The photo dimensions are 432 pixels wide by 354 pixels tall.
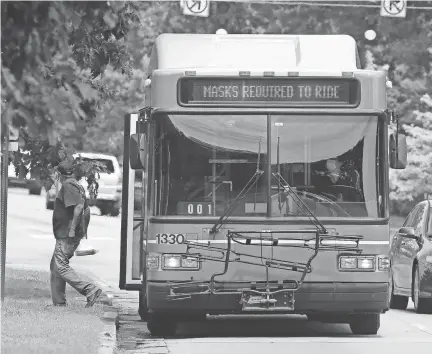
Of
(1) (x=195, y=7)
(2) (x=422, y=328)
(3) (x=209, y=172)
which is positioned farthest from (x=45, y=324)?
(1) (x=195, y=7)

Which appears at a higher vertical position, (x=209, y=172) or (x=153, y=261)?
(x=209, y=172)

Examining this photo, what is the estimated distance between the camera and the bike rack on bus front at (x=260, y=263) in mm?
14172

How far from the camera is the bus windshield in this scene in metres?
14.3

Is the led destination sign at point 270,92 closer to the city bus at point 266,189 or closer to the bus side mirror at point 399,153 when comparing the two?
the city bus at point 266,189

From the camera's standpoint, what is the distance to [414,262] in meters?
18.7

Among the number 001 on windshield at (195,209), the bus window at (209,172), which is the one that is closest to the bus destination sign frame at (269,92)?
the bus window at (209,172)

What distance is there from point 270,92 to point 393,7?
15.8 m

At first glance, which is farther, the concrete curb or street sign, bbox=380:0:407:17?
street sign, bbox=380:0:407:17

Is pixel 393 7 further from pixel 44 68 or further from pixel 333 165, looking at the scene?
pixel 44 68

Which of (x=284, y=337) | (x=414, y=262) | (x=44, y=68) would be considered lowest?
(x=284, y=337)

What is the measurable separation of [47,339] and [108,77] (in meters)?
39.6

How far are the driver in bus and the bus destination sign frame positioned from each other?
666 mm

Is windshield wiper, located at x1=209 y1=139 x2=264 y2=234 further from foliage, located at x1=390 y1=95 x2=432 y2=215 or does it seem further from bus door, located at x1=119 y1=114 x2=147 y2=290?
foliage, located at x1=390 y1=95 x2=432 y2=215

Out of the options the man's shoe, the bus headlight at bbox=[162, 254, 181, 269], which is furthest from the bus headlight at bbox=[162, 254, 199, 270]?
the man's shoe
